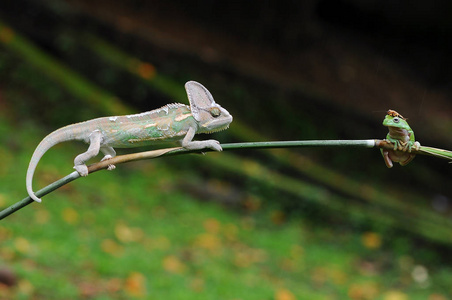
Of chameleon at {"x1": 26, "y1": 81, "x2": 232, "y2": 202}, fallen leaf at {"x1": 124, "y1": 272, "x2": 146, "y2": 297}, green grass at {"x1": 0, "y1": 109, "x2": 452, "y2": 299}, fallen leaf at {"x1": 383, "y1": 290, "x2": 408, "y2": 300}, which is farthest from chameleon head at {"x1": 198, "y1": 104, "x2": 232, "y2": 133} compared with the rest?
fallen leaf at {"x1": 383, "y1": 290, "x2": 408, "y2": 300}

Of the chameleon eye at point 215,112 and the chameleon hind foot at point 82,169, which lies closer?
the chameleon hind foot at point 82,169

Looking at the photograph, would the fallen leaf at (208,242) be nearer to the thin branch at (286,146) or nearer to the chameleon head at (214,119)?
the chameleon head at (214,119)

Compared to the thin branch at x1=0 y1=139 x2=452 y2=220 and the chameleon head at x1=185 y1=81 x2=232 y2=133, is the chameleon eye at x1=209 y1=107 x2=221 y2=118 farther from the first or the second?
the thin branch at x1=0 y1=139 x2=452 y2=220

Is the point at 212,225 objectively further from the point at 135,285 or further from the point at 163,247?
the point at 135,285

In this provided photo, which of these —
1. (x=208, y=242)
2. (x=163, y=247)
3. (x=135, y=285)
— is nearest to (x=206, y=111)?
(x=135, y=285)

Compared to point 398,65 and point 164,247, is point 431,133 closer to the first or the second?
point 398,65

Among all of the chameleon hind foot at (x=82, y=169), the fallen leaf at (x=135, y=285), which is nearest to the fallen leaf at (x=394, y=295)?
the fallen leaf at (x=135, y=285)

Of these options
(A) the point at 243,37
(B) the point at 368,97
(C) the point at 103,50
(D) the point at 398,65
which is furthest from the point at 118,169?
(D) the point at 398,65
